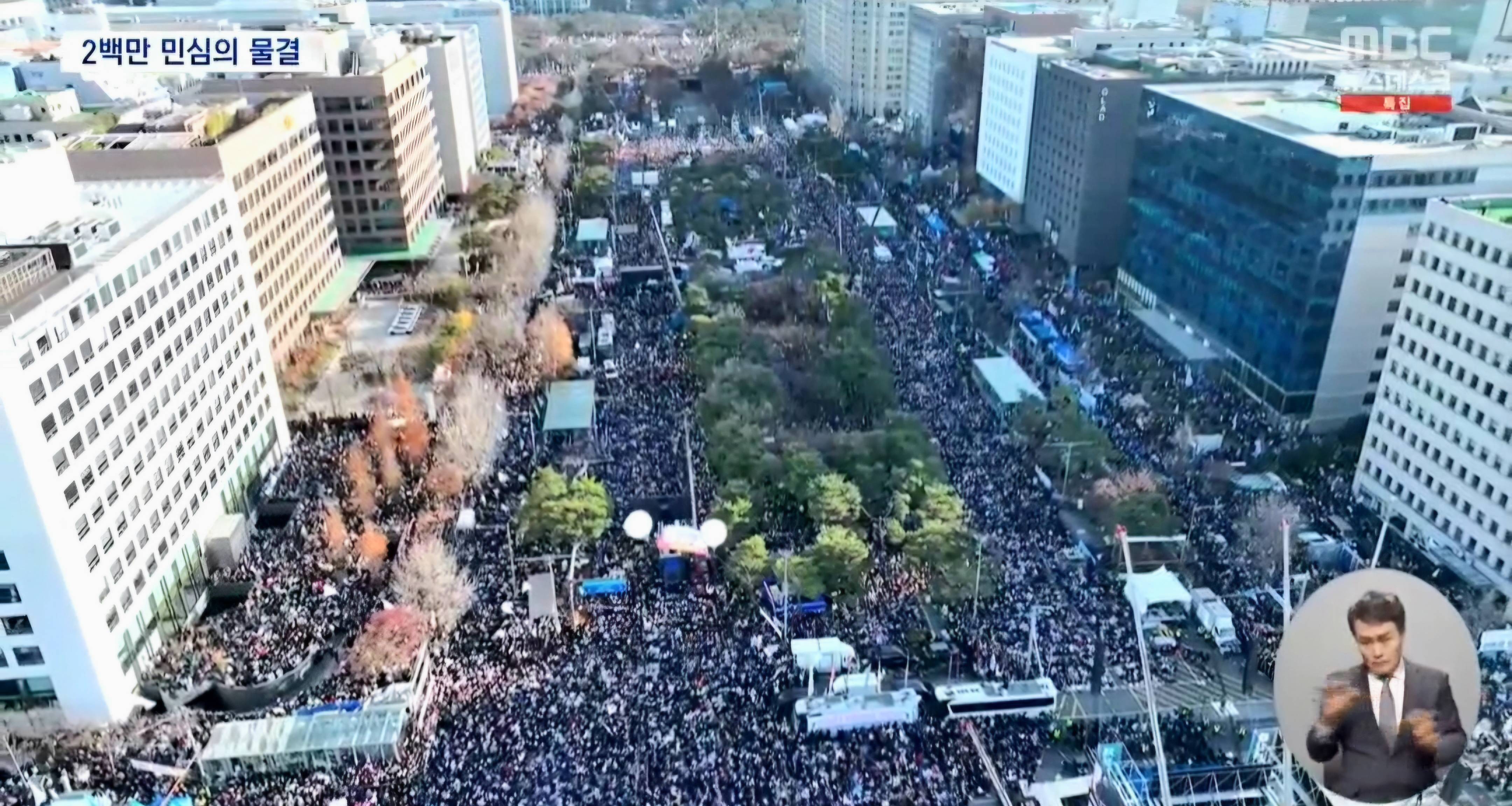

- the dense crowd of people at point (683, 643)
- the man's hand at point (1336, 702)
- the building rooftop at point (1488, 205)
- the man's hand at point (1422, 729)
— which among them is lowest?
the dense crowd of people at point (683, 643)

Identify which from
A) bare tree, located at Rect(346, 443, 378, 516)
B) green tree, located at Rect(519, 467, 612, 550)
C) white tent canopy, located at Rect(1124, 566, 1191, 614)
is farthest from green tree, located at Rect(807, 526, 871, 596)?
bare tree, located at Rect(346, 443, 378, 516)

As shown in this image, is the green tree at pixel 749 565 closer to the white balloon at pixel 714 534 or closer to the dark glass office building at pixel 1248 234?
the white balloon at pixel 714 534

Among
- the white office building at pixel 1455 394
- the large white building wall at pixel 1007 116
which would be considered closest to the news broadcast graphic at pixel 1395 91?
the white office building at pixel 1455 394

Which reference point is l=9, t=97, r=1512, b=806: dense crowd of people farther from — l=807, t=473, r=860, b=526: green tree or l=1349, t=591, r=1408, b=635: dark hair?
l=1349, t=591, r=1408, b=635: dark hair

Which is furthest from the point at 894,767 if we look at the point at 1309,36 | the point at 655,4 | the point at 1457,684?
the point at 655,4

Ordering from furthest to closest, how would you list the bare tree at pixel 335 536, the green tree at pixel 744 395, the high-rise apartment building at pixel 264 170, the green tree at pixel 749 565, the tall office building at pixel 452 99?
the tall office building at pixel 452 99
the high-rise apartment building at pixel 264 170
the green tree at pixel 744 395
the bare tree at pixel 335 536
the green tree at pixel 749 565
